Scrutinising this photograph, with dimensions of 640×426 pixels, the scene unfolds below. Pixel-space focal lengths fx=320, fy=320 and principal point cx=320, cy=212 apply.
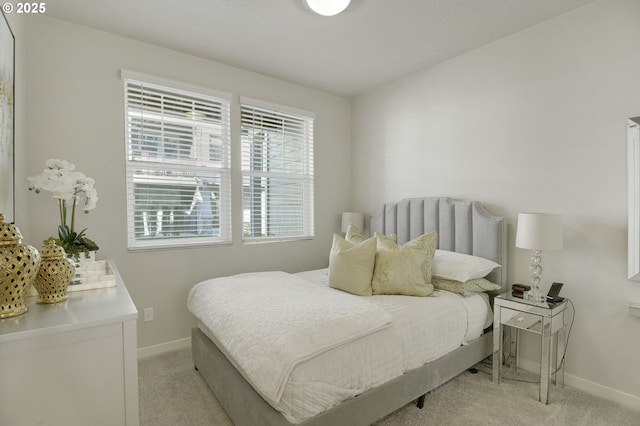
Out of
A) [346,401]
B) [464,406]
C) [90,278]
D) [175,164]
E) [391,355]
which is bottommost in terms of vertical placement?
[464,406]

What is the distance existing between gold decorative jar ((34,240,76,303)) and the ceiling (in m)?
1.86

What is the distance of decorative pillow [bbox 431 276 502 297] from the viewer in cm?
244

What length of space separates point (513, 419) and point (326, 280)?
5.07 ft

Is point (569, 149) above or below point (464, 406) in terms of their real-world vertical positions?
above

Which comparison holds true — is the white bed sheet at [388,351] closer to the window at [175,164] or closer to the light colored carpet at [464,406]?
the light colored carpet at [464,406]

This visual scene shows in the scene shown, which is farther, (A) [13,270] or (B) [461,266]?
(B) [461,266]

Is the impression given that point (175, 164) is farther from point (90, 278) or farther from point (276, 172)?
point (90, 278)

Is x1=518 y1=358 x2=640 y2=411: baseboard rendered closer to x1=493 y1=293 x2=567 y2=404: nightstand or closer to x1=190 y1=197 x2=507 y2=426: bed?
x1=493 y1=293 x2=567 y2=404: nightstand

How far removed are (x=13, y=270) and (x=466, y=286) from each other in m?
2.58

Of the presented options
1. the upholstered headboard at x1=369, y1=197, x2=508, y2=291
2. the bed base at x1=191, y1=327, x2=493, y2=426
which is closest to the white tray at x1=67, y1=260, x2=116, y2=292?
the bed base at x1=191, y1=327, x2=493, y2=426

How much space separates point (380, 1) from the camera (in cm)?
219

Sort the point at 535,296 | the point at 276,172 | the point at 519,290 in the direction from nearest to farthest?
the point at 535,296 → the point at 519,290 → the point at 276,172

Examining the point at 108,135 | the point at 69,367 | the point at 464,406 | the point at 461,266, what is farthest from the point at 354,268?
the point at 108,135

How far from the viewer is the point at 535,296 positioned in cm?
231
